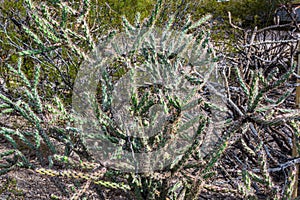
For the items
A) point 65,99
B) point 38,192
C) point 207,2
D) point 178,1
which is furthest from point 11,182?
point 207,2

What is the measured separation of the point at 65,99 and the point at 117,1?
182 cm

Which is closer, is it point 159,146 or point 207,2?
point 159,146

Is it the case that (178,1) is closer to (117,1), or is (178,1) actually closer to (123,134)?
(117,1)

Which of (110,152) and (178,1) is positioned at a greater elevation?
(178,1)

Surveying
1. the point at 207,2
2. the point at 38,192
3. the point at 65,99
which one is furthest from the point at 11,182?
the point at 207,2

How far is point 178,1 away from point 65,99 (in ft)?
8.24

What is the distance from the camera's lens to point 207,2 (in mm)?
9258

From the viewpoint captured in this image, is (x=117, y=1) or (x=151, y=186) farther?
(x=117, y=1)

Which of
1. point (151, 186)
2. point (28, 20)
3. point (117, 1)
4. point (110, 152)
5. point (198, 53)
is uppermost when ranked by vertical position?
point (117, 1)

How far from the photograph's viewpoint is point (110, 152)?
5.32ft

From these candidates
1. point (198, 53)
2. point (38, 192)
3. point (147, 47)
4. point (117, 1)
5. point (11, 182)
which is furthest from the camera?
point (117, 1)

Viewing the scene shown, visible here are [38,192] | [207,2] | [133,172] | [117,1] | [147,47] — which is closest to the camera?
[133,172]

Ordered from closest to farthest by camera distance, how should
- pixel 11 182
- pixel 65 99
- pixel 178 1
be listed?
pixel 11 182 < pixel 65 99 < pixel 178 1

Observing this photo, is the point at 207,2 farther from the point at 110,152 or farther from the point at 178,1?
the point at 110,152
